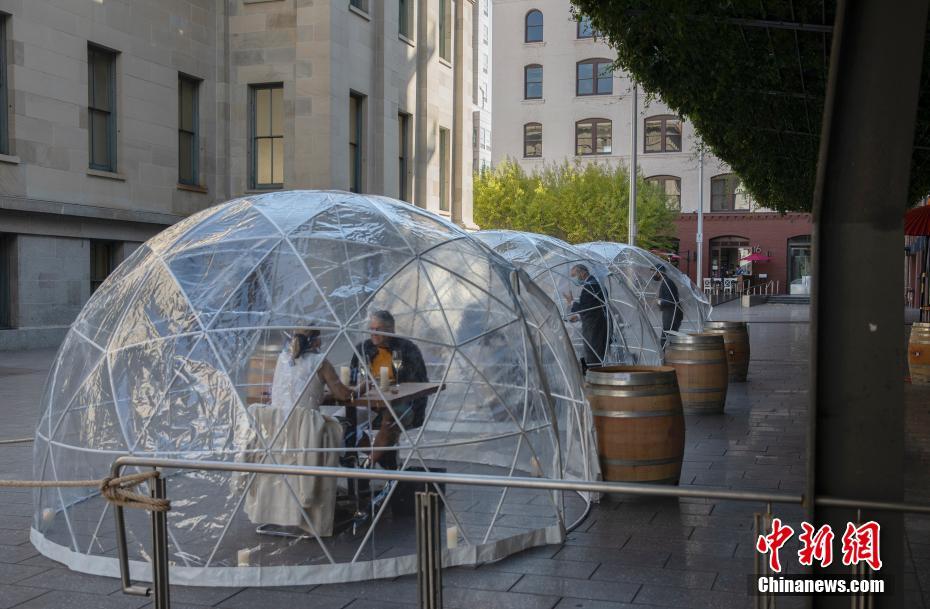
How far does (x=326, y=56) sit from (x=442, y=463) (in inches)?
692

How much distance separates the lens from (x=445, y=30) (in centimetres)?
3219

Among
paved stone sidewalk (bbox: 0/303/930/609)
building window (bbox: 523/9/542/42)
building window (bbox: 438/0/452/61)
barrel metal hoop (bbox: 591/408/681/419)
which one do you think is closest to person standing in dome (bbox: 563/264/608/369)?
paved stone sidewalk (bbox: 0/303/930/609)

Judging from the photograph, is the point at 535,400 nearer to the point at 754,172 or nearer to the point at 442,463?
the point at 442,463

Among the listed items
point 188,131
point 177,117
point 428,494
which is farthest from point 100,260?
point 428,494

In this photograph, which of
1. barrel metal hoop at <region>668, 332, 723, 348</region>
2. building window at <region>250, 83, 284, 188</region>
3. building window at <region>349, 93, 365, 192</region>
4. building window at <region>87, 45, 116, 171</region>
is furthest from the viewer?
building window at <region>349, 93, 365, 192</region>

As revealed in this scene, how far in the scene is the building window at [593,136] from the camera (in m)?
62.1

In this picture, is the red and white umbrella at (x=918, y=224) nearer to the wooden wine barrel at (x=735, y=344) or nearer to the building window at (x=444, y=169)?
the wooden wine barrel at (x=735, y=344)

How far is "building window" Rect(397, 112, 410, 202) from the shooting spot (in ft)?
97.8

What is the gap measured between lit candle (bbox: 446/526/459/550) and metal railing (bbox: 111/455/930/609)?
2.14m

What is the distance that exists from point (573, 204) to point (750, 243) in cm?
1441

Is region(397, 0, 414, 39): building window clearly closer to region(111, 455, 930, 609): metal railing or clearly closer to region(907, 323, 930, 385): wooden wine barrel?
region(907, 323, 930, 385): wooden wine barrel

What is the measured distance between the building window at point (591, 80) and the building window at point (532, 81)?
2.57 m

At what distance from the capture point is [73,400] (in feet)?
23.8

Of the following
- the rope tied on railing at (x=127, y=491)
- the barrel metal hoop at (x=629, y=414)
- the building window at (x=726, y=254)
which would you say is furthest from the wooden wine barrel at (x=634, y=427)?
the building window at (x=726, y=254)
